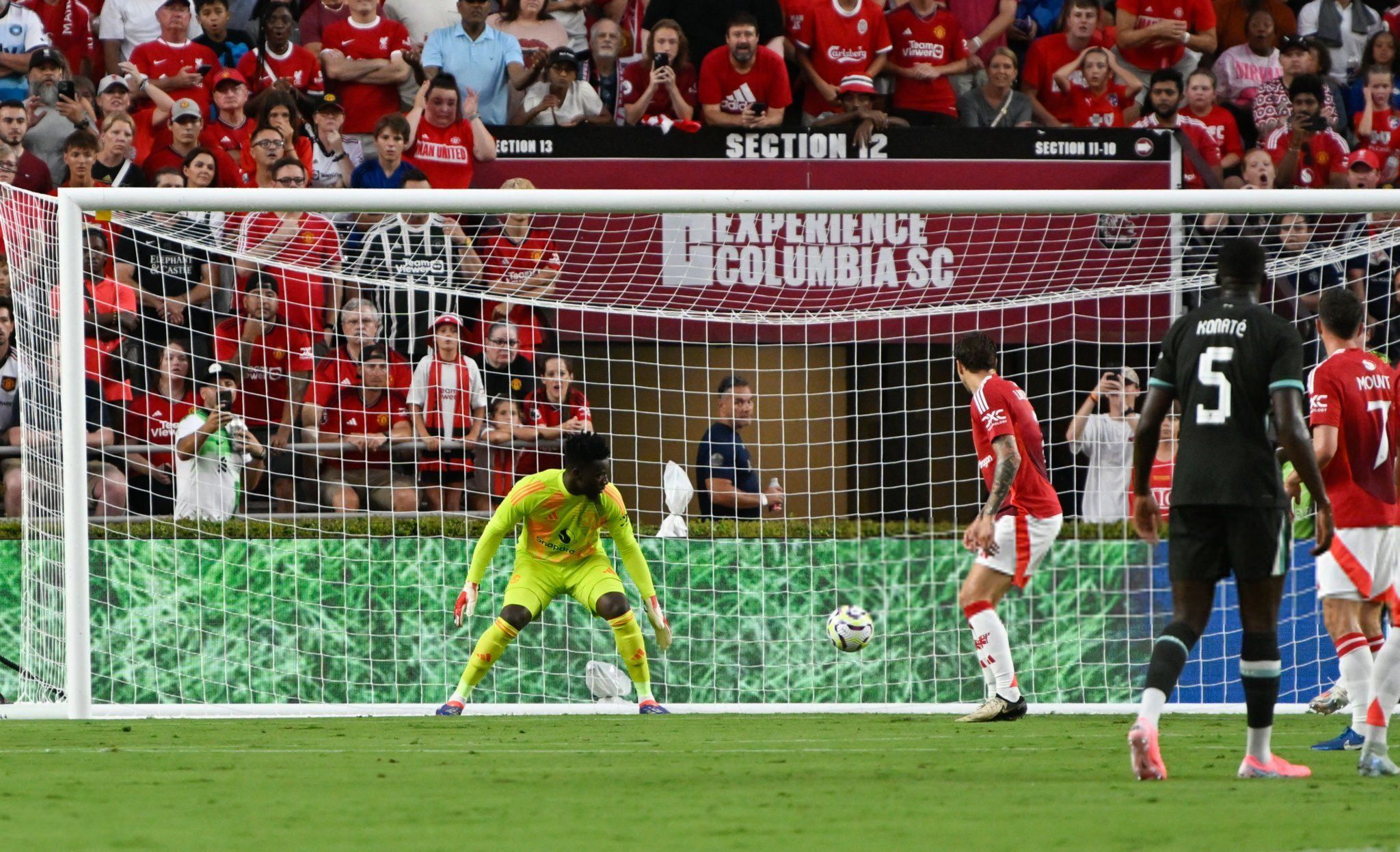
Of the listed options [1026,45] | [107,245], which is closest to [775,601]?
[107,245]

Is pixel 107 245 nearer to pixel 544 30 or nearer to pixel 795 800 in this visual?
pixel 544 30

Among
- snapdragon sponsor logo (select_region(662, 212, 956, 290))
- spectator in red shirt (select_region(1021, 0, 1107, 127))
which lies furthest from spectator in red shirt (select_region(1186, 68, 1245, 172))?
snapdragon sponsor logo (select_region(662, 212, 956, 290))

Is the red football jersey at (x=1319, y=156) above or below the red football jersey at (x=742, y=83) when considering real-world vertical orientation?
below

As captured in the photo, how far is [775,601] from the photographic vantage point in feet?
37.2

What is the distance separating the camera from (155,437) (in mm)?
11141

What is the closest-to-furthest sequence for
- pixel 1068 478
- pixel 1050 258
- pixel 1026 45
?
pixel 1068 478 < pixel 1050 258 < pixel 1026 45

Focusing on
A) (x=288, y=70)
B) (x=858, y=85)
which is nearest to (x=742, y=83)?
(x=858, y=85)

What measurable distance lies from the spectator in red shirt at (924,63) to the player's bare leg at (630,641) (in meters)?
6.64

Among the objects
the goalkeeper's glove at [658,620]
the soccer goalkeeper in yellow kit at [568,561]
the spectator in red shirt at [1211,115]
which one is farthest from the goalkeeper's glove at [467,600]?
the spectator in red shirt at [1211,115]

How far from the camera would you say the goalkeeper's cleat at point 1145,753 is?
6.05 m

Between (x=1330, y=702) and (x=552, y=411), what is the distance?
16.5 ft

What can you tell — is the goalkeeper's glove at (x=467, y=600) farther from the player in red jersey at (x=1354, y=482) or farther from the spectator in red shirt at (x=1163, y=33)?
the spectator in red shirt at (x=1163, y=33)

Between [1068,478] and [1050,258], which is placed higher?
[1050,258]

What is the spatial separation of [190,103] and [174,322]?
2.95 m
